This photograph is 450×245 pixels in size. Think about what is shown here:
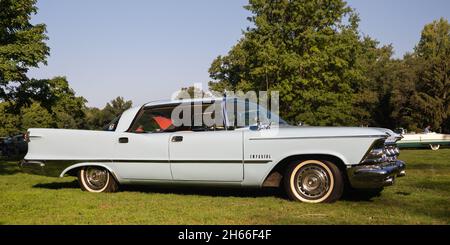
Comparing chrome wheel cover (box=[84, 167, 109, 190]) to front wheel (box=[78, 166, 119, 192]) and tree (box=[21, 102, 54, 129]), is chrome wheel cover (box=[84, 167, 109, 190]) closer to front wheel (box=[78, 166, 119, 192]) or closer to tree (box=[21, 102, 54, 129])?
front wheel (box=[78, 166, 119, 192])

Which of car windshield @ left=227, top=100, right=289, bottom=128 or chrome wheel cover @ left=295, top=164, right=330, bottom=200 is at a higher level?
car windshield @ left=227, top=100, right=289, bottom=128

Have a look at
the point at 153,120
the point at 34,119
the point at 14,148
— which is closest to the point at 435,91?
the point at 14,148

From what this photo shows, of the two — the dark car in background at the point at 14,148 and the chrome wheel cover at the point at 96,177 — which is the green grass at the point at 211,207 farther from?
the dark car in background at the point at 14,148

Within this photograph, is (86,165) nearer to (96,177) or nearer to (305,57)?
(96,177)

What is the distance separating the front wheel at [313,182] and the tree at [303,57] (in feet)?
79.1

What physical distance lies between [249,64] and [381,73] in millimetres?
24565

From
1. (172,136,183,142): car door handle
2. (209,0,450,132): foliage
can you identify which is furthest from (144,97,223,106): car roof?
(209,0,450,132): foliage

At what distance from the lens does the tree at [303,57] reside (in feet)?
103

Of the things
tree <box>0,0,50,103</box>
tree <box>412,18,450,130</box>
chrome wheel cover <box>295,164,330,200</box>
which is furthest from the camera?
tree <box>412,18,450,130</box>

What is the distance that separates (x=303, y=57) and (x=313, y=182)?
25.2m

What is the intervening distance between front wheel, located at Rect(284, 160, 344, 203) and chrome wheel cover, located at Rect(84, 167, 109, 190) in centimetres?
314

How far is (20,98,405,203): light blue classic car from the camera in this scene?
21.6 feet

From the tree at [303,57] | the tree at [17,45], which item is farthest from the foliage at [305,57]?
the tree at [17,45]

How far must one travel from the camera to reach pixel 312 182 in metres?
6.73
